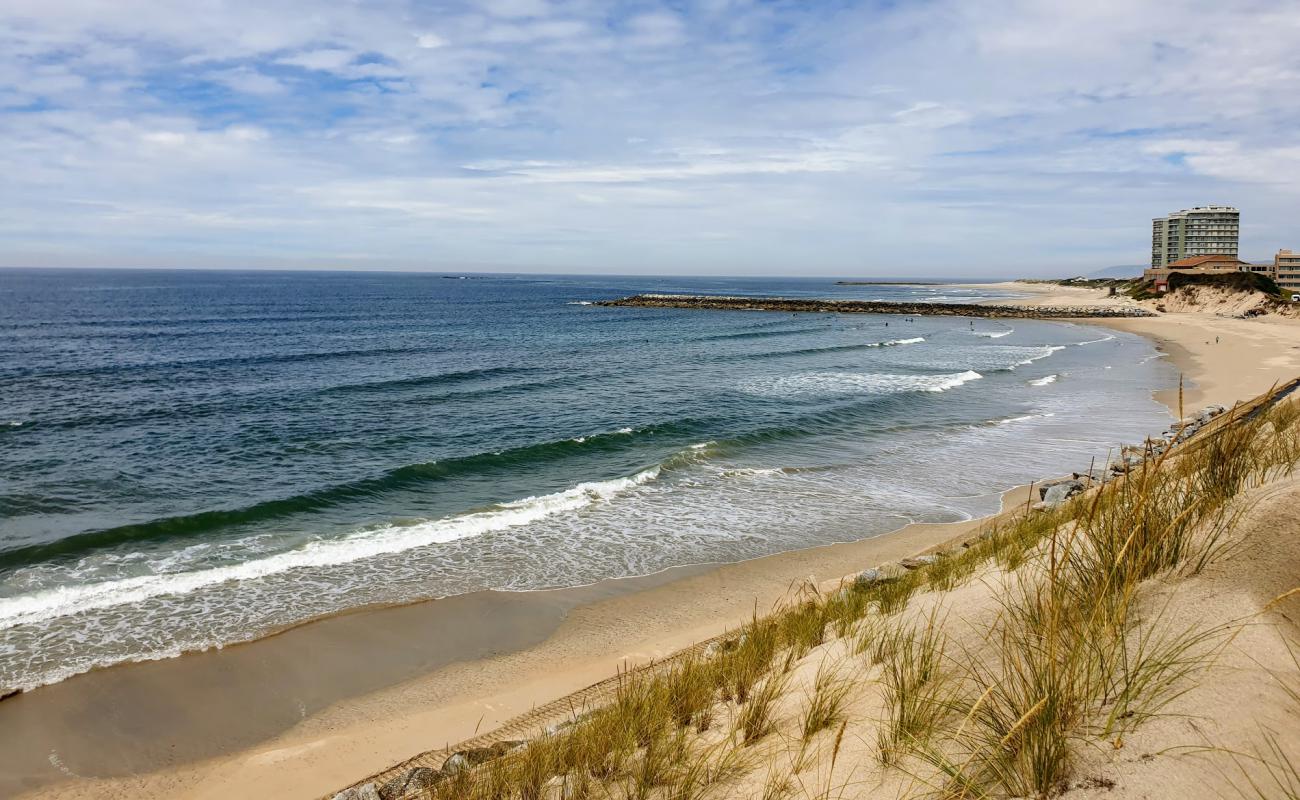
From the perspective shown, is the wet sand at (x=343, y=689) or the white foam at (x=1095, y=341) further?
the white foam at (x=1095, y=341)

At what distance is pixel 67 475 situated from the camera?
701 inches

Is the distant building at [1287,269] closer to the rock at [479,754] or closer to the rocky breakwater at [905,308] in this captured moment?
the rocky breakwater at [905,308]

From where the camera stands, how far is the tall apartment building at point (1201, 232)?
15250 cm

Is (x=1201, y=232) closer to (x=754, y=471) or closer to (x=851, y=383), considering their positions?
(x=851, y=383)

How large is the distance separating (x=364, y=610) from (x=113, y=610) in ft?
12.3

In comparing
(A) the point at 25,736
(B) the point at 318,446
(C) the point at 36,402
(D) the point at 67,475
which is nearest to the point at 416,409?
(B) the point at 318,446

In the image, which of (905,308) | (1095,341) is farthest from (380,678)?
(905,308)

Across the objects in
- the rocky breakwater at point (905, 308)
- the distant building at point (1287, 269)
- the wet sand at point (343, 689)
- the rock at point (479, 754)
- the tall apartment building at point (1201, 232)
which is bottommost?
the wet sand at point (343, 689)

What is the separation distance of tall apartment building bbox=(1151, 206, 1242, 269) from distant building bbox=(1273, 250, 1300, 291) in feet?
156

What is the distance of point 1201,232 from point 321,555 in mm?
191566

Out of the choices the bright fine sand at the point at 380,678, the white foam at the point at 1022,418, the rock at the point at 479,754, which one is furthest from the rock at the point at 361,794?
the white foam at the point at 1022,418

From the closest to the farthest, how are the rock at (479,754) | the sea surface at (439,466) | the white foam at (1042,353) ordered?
the rock at (479,754) < the sea surface at (439,466) < the white foam at (1042,353)

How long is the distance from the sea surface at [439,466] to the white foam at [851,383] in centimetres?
27

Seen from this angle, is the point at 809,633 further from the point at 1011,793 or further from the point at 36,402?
the point at 36,402
